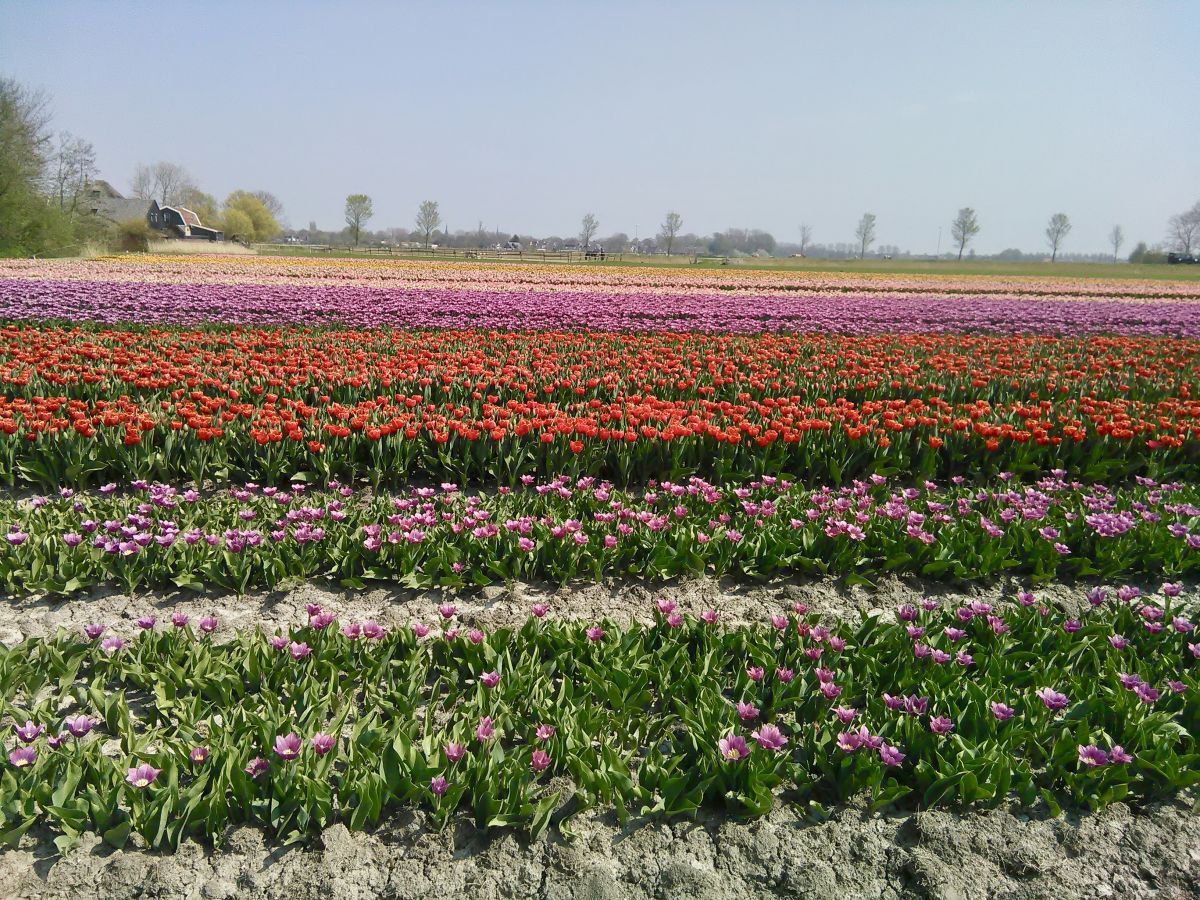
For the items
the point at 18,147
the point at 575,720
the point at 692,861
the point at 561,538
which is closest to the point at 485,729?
the point at 575,720

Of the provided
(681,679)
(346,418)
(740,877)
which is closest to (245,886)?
(740,877)

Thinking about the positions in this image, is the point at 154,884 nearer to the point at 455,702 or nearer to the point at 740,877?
the point at 455,702

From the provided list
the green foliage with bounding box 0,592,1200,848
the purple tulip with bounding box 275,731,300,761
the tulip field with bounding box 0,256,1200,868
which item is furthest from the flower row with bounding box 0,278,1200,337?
the purple tulip with bounding box 275,731,300,761

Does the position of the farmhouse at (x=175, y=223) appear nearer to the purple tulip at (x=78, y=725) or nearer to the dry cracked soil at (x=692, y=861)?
the purple tulip at (x=78, y=725)

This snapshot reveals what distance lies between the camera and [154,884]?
7.50 feet

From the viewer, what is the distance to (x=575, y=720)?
2.88 metres

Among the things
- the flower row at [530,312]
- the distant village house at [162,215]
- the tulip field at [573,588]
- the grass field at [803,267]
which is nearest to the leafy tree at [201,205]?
the distant village house at [162,215]

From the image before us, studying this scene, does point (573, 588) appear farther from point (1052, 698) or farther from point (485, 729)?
point (1052, 698)

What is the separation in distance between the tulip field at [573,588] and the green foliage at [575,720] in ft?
0.05

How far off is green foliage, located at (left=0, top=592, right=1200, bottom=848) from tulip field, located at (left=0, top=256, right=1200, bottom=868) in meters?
0.01

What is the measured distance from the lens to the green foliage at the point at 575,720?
99.4 inches

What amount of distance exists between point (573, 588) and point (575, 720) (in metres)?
1.50

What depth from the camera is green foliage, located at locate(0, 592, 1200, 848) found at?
253cm

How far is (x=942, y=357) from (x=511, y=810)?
33.2 feet
